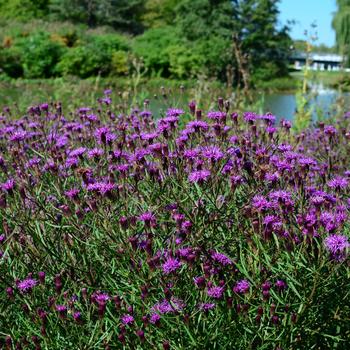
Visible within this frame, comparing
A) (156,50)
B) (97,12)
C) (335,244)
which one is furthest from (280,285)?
(97,12)

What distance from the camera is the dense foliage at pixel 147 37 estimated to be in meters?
22.7

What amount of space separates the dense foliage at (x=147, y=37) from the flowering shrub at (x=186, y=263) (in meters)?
11.7

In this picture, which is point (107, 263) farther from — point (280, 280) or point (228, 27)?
point (228, 27)

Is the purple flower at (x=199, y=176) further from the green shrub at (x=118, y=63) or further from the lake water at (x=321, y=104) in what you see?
the green shrub at (x=118, y=63)

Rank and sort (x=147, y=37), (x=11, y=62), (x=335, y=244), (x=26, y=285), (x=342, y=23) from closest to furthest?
(x=335, y=244) → (x=26, y=285) → (x=342, y=23) → (x=11, y=62) → (x=147, y=37)

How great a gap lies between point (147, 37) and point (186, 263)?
88.8ft

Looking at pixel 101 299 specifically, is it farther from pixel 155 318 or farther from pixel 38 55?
pixel 38 55

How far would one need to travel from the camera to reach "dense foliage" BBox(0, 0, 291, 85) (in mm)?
22719

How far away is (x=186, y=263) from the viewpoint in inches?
75.0

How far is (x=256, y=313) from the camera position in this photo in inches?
76.2

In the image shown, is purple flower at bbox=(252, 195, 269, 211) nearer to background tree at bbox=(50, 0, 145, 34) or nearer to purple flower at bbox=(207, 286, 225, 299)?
purple flower at bbox=(207, 286, 225, 299)

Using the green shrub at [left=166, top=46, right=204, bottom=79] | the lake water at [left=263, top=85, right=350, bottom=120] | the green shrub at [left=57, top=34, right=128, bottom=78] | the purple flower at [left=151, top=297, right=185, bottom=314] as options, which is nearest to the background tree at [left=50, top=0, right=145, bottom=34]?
the green shrub at [left=57, top=34, right=128, bottom=78]

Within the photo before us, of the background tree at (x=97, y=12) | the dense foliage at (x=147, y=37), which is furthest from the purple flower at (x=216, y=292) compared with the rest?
the background tree at (x=97, y=12)

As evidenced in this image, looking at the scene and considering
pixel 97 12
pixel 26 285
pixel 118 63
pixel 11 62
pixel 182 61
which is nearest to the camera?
pixel 26 285
